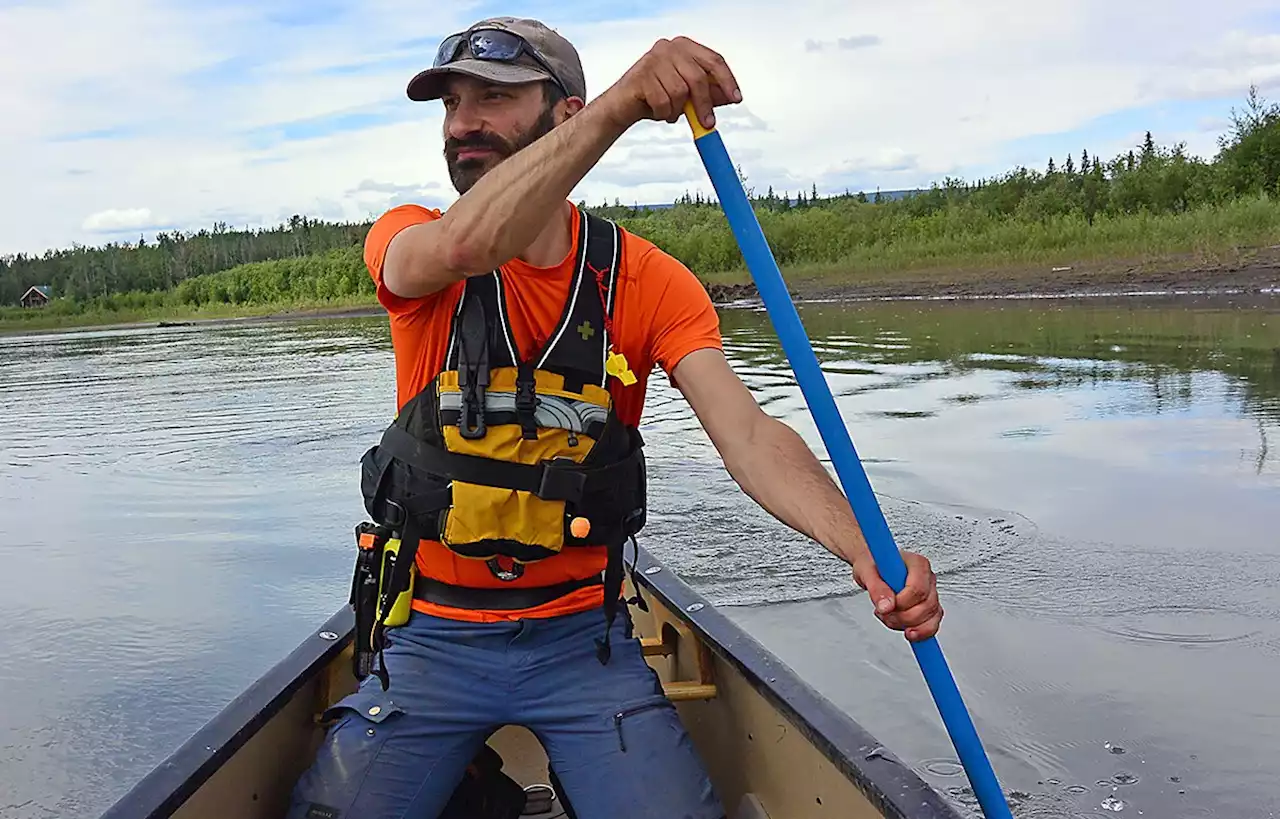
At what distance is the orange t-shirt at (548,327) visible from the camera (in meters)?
2.15

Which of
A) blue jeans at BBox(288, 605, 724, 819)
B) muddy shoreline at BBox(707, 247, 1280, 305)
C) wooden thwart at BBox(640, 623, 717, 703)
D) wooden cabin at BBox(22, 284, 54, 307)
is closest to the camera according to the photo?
blue jeans at BBox(288, 605, 724, 819)

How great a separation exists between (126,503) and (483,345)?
19.9ft

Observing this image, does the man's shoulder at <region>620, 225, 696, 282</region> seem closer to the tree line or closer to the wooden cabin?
the tree line

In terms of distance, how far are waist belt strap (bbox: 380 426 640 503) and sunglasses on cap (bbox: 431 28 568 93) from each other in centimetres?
70

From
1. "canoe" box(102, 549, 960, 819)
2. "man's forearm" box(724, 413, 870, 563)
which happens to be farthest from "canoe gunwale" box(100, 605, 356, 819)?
"man's forearm" box(724, 413, 870, 563)

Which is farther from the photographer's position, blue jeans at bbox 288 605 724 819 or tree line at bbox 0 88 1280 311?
tree line at bbox 0 88 1280 311

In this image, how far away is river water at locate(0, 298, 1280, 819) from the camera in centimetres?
333

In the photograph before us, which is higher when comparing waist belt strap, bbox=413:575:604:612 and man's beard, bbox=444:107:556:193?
man's beard, bbox=444:107:556:193

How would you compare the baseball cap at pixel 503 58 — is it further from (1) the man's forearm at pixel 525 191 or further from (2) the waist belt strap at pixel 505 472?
(2) the waist belt strap at pixel 505 472

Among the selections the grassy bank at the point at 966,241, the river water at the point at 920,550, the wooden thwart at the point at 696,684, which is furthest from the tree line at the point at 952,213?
the wooden thwart at the point at 696,684

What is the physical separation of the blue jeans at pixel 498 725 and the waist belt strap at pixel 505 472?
10.5 inches

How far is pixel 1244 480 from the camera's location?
5684 mm

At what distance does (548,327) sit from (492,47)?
513 millimetres

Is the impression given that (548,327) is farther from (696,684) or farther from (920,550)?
(920,550)
